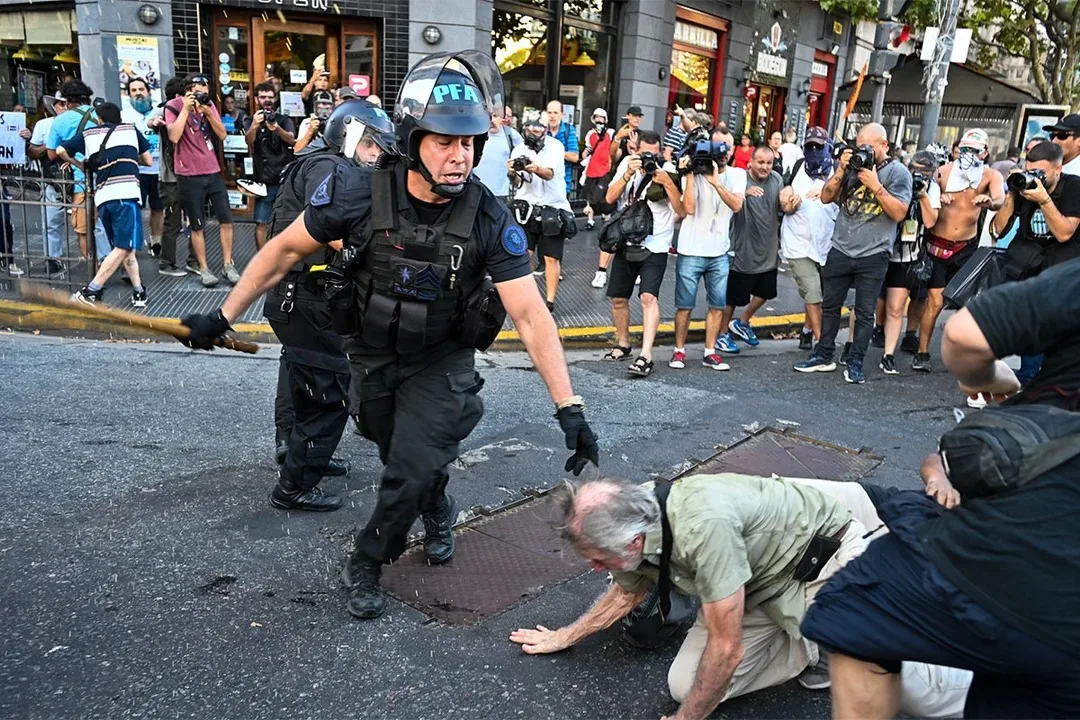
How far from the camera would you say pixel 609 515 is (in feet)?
7.87

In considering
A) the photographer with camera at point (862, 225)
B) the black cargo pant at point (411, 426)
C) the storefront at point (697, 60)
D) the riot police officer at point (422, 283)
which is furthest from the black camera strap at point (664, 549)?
the storefront at point (697, 60)

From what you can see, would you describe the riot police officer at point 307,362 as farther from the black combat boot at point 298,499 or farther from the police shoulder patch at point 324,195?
the police shoulder patch at point 324,195

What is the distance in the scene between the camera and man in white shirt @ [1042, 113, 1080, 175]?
594cm

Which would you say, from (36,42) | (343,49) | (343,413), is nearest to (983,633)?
(343,413)

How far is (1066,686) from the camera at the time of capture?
173 cm

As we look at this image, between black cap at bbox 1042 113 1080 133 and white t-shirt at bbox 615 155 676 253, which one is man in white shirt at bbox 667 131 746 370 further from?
black cap at bbox 1042 113 1080 133

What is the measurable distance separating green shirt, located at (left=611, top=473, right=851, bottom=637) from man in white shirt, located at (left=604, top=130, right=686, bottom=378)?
147 inches

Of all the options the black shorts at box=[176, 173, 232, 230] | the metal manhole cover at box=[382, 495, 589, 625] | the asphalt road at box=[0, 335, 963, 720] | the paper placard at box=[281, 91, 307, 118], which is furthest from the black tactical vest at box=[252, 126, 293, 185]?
the metal manhole cover at box=[382, 495, 589, 625]

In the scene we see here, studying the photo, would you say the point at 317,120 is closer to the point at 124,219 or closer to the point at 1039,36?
the point at 124,219

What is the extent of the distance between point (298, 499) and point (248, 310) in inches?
162

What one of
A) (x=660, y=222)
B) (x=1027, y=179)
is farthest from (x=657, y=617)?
(x=1027, y=179)

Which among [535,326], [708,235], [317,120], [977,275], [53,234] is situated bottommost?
[53,234]

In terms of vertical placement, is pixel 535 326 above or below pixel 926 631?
above

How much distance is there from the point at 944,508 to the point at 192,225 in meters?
7.63
